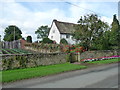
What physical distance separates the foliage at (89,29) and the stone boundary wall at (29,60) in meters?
6.94

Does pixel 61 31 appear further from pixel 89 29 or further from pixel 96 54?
pixel 96 54

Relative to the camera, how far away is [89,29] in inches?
839

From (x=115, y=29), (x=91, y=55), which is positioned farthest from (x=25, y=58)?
(x=115, y=29)

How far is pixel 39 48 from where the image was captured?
27.1 metres

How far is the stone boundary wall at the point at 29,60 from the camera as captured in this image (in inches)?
456

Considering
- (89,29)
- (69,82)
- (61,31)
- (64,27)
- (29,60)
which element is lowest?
(69,82)

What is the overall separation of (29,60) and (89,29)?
41.3 feet

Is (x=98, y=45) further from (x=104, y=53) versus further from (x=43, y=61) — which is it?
(x=43, y=61)

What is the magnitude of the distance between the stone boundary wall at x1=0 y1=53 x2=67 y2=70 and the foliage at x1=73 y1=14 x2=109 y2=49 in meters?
6.94

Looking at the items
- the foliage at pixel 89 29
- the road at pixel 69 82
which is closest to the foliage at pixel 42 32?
the foliage at pixel 89 29

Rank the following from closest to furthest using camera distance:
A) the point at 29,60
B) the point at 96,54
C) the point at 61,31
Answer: the point at 29,60 → the point at 96,54 → the point at 61,31

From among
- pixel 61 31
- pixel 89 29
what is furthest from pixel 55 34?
pixel 89 29

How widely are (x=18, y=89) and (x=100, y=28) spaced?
18.0 metres

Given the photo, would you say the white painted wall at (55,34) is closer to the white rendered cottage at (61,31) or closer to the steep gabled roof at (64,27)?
the white rendered cottage at (61,31)
